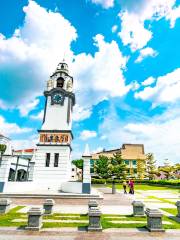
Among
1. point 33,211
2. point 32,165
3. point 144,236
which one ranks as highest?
point 32,165

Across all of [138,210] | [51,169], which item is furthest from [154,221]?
[51,169]

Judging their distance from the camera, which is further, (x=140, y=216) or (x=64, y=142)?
(x=64, y=142)

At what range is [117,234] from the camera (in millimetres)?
7762

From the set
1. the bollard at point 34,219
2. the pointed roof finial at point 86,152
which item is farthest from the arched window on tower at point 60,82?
the bollard at point 34,219

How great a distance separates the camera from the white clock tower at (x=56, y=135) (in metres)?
27.9

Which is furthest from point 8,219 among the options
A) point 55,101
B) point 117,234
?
point 55,101

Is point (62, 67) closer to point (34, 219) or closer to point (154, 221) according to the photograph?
point (34, 219)

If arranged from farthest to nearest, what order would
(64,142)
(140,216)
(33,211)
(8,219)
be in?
(64,142), (140,216), (8,219), (33,211)

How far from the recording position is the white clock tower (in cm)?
2786

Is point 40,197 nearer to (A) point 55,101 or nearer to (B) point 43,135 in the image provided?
(B) point 43,135

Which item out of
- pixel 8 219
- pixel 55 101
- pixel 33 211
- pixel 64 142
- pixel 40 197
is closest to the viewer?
pixel 33 211

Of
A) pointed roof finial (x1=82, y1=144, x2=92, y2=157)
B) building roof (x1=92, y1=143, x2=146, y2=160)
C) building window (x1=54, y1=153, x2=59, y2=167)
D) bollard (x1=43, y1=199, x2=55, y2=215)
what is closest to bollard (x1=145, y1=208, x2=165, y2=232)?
bollard (x1=43, y1=199, x2=55, y2=215)

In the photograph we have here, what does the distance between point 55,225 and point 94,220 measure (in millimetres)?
1748

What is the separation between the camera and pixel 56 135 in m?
29.6
